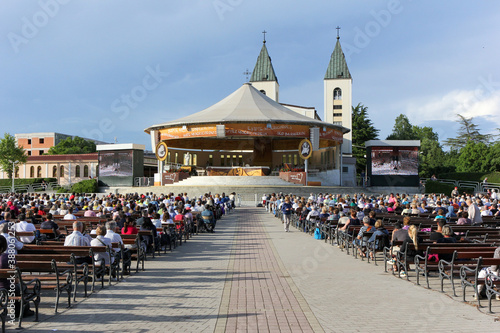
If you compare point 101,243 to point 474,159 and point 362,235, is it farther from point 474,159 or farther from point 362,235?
point 474,159

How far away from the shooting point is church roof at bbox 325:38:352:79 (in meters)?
75.9

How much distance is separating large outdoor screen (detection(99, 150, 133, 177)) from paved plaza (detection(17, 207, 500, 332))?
38141mm

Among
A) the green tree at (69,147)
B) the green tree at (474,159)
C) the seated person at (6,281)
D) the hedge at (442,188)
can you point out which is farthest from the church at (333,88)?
the seated person at (6,281)

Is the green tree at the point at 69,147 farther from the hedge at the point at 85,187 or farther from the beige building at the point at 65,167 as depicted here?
the hedge at the point at 85,187

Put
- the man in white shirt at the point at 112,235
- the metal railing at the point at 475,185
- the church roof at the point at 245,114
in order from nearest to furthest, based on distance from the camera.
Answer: the man in white shirt at the point at 112,235 < the metal railing at the point at 475,185 < the church roof at the point at 245,114

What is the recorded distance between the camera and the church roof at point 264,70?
80.0 meters

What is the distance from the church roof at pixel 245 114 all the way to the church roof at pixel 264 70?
94.9 feet

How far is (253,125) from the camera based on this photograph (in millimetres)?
40156

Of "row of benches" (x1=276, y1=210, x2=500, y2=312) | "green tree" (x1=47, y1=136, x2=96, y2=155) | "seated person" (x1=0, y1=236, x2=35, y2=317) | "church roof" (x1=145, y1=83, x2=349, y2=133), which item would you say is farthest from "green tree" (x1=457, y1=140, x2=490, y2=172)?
"green tree" (x1=47, y1=136, x2=96, y2=155)

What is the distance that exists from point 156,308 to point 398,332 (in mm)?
3272

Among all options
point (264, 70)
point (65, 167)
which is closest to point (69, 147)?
point (65, 167)

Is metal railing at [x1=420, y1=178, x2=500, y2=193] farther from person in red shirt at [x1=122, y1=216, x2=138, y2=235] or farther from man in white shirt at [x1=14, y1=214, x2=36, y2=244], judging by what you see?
man in white shirt at [x1=14, y1=214, x2=36, y2=244]

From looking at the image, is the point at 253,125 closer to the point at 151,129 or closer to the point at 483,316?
the point at 151,129

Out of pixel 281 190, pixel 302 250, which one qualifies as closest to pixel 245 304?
pixel 302 250
